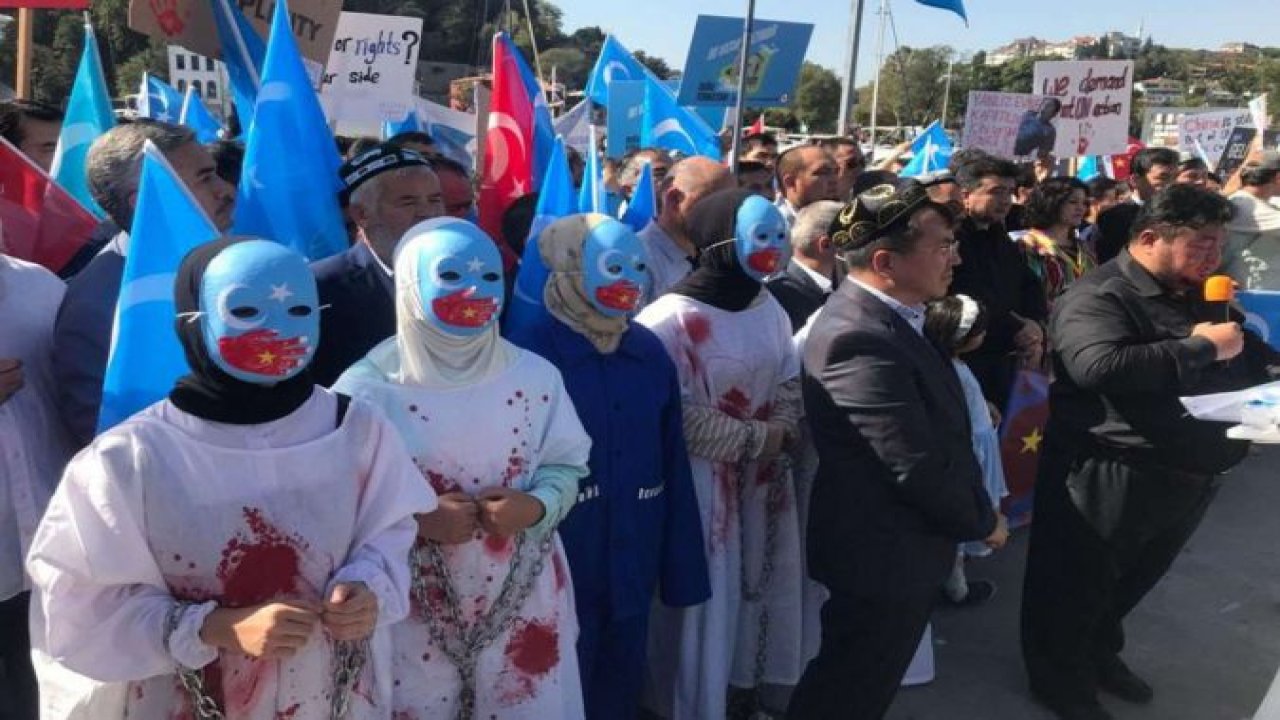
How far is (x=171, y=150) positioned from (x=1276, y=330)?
386cm

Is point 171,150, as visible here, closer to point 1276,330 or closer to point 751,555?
point 751,555

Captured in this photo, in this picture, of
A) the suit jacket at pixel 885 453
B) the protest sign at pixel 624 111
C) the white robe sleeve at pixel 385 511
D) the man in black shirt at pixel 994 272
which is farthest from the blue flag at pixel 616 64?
the white robe sleeve at pixel 385 511

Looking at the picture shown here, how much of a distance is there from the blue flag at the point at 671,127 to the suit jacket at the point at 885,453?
398cm

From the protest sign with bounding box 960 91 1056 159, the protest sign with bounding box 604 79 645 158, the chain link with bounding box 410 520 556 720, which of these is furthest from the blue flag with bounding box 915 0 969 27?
the chain link with bounding box 410 520 556 720

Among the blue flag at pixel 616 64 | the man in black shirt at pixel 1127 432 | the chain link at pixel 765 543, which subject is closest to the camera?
the man in black shirt at pixel 1127 432

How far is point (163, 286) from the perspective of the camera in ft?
6.90

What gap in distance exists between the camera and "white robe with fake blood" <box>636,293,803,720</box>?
295cm

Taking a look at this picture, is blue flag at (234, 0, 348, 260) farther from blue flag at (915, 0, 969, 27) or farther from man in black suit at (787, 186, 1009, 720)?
blue flag at (915, 0, 969, 27)

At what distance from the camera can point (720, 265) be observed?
2975mm

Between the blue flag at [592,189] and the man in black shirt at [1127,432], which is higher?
the blue flag at [592,189]

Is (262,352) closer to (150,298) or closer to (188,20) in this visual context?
(150,298)

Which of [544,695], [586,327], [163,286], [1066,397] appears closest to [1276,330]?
[1066,397]

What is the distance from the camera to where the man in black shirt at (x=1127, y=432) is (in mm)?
2998

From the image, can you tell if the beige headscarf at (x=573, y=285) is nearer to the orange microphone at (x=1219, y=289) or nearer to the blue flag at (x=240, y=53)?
the orange microphone at (x=1219, y=289)
